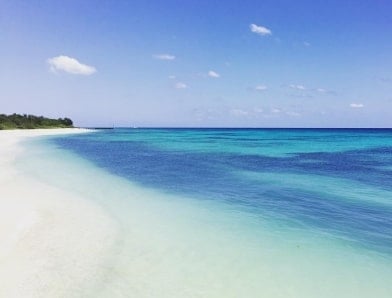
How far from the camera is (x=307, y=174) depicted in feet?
66.0

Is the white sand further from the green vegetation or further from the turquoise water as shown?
the green vegetation

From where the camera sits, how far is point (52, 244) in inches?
292

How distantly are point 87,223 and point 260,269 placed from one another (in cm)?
469

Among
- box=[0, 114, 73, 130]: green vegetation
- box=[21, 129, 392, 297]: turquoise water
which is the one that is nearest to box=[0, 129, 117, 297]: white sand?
box=[21, 129, 392, 297]: turquoise water

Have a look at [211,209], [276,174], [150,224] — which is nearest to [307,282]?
[150,224]

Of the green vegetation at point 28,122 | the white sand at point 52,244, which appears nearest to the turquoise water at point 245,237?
the white sand at point 52,244

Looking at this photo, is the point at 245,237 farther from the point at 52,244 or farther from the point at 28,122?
the point at 28,122

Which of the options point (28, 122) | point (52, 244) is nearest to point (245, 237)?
point (52, 244)

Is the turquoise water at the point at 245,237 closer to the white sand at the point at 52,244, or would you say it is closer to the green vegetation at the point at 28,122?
the white sand at the point at 52,244

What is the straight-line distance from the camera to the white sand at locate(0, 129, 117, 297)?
5.64m

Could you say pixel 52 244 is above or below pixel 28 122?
below

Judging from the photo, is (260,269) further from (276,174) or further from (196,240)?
(276,174)

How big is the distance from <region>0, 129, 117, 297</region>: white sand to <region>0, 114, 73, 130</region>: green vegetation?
7516cm

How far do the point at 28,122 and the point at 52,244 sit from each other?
3724 inches
